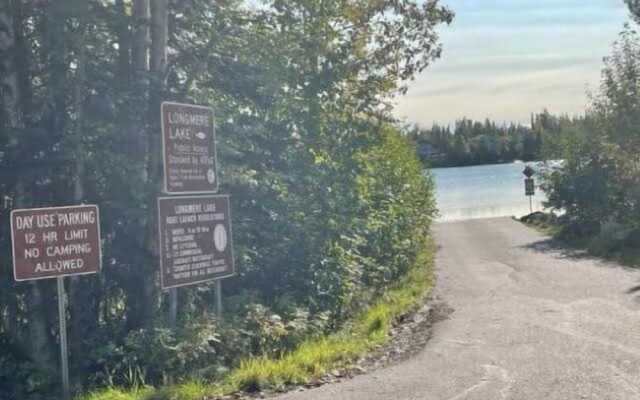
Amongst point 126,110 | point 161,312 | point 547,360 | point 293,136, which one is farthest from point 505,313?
point 126,110

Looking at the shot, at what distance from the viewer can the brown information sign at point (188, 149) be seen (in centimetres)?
870

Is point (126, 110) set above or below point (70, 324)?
above

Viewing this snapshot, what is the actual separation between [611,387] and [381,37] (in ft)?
35.9

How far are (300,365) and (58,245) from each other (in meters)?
2.77

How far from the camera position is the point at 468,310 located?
1244 centimetres

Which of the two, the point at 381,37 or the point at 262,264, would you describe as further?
the point at 381,37

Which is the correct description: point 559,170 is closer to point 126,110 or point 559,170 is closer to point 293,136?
point 293,136

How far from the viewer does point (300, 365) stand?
8297mm

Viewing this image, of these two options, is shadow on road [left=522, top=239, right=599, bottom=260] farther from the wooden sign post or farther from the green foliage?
the wooden sign post

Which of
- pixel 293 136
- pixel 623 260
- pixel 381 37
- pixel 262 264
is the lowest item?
pixel 623 260

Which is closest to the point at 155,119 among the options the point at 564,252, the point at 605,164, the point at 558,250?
the point at 564,252

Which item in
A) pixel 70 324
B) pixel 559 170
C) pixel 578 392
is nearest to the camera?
pixel 578 392

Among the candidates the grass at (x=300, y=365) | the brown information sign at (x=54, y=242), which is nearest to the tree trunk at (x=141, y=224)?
the brown information sign at (x=54, y=242)

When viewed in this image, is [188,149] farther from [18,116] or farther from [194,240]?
[18,116]
